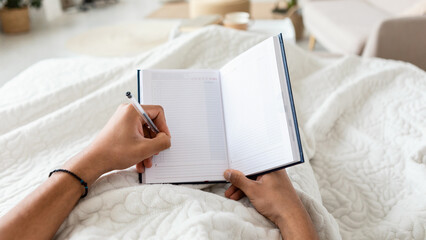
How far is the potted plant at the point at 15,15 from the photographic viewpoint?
3.25 meters

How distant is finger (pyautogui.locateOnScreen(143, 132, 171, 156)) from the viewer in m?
0.63

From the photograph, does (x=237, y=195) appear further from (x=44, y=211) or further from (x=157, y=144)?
(x=44, y=211)

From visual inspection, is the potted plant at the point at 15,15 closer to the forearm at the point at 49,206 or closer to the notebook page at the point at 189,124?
the notebook page at the point at 189,124

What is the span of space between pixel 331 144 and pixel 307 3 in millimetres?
2171

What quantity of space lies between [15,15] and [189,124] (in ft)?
10.5

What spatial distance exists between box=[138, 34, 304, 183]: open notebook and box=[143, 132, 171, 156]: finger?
1.5 inches

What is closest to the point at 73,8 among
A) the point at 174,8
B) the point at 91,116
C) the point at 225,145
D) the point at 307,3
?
the point at 174,8

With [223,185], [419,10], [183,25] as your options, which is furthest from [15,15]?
[223,185]

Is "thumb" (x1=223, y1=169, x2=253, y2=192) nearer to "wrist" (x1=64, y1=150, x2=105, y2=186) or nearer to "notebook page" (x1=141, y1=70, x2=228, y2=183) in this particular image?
"notebook page" (x1=141, y1=70, x2=228, y2=183)

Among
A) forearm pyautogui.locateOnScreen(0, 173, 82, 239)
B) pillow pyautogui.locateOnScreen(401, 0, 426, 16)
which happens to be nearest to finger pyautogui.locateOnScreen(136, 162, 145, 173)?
forearm pyautogui.locateOnScreen(0, 173, 82, 239)

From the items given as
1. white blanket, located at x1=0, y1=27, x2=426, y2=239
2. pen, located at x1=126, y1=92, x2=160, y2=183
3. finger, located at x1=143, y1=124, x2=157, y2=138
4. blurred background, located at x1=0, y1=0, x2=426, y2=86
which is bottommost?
blurred background, located at x1=0, y1=0, x2=426, y2=86

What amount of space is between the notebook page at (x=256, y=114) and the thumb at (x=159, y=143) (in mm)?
129

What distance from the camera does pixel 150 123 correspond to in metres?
0.66

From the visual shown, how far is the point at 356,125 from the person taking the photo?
927 mm
